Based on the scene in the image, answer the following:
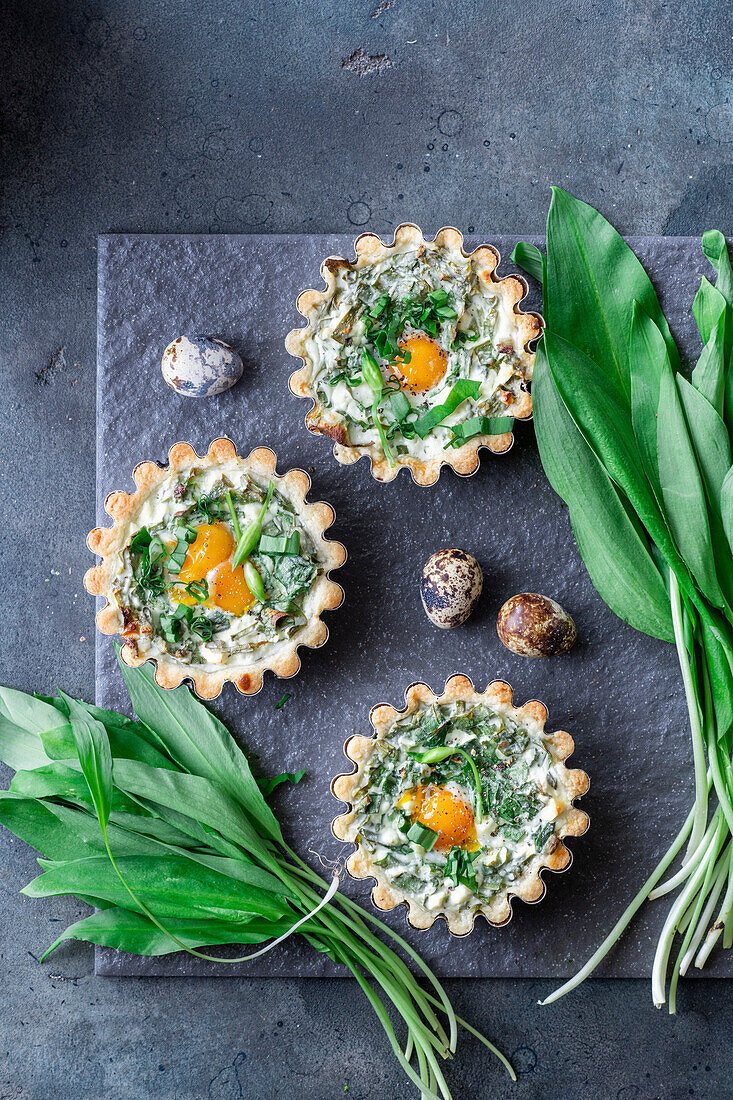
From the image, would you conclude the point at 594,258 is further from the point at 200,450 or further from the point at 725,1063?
the point at 725,1063

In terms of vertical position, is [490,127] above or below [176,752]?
above

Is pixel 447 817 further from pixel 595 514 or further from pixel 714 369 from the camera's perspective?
pixel 714 369

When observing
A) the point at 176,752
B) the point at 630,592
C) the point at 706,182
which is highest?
the point at 706,182

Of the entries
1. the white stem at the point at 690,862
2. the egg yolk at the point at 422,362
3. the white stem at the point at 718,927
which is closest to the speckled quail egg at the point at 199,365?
the egg yolk at the point at 422,362

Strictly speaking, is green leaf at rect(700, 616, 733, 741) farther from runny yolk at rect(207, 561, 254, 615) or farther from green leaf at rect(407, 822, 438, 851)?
runny yolk at rect(207, 561, 254, 615)

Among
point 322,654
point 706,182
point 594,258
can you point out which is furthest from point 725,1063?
point 706,182

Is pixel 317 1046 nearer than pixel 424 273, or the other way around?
pixel 424 273

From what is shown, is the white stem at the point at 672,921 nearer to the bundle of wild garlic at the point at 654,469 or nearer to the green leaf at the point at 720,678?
the bundle of wild garlic at the point at 654,469
